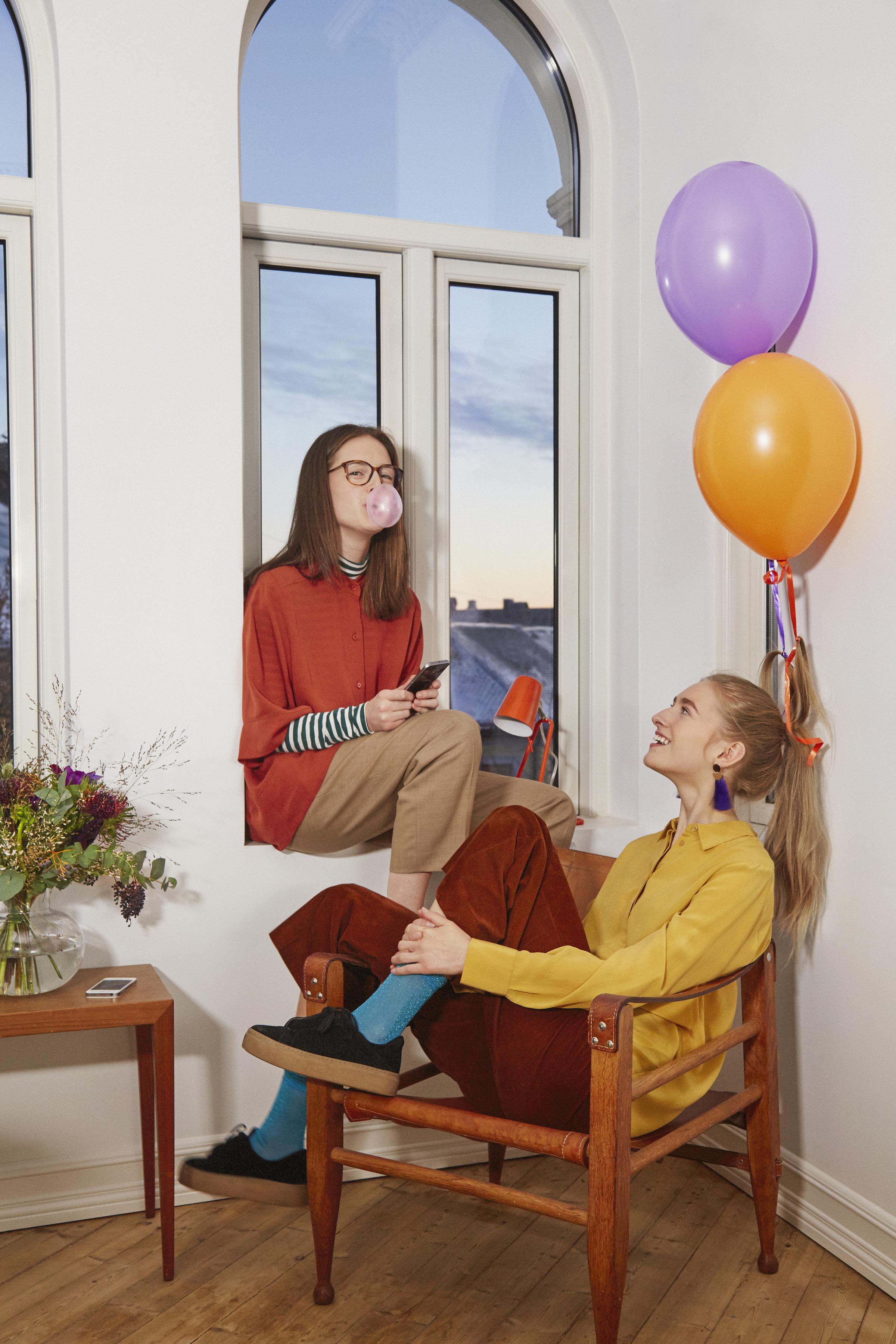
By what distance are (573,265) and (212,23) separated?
1049 millimetres

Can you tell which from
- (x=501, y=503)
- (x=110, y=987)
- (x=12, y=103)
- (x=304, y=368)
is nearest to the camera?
(x=110, y=987)

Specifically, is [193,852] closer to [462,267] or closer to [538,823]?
[538,823]

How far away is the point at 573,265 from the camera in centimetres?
287

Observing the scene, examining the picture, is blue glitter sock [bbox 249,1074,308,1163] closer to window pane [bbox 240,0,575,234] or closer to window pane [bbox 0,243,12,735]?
window pane [bbox 0,243,12,735]

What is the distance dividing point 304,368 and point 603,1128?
1.89m

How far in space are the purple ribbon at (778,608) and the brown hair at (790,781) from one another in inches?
1.0

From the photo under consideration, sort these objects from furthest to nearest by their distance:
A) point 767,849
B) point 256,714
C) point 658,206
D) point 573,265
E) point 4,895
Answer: point 573,265
point 658,206
point 256,714
point 767,849
point 4,895

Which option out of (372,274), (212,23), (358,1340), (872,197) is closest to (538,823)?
(358,1340)

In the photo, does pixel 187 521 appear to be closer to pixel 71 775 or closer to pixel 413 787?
pixel 71 775

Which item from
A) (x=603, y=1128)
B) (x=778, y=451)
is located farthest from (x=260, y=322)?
(x=603, y=1128)

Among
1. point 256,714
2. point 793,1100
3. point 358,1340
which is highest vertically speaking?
point 256,714

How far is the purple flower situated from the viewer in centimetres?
208

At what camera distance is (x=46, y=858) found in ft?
6.67

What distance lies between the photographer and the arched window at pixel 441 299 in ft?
8.68
